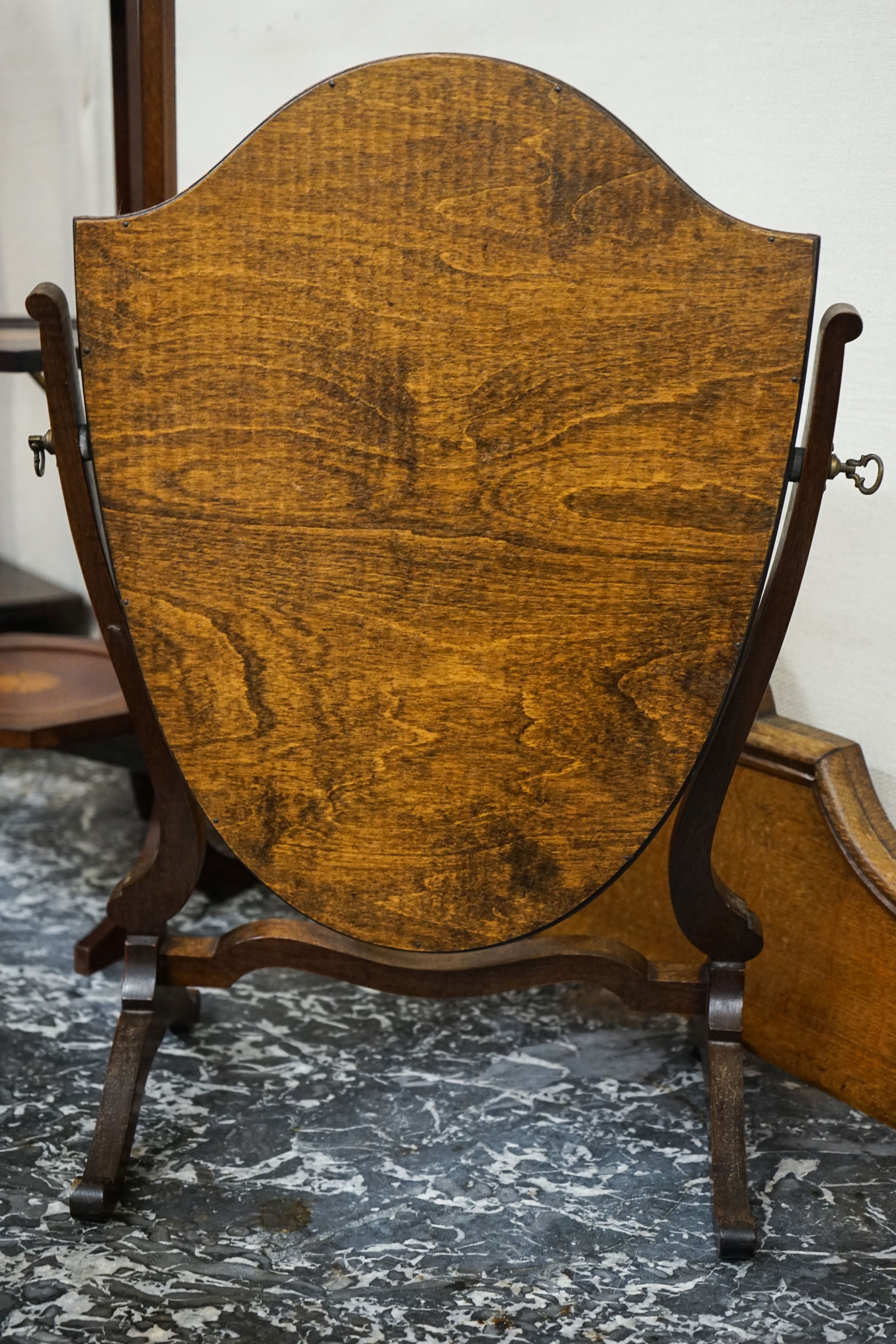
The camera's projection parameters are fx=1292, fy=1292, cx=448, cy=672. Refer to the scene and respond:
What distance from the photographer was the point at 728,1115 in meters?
1.16

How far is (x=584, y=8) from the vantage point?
1.54m

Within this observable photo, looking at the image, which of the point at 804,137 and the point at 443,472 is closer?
the point at 443,472

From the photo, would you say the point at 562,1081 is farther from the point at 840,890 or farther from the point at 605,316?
the point at 605,316

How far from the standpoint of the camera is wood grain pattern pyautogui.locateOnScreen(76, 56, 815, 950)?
960 millimetres

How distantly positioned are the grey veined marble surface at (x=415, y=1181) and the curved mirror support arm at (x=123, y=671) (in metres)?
0.24

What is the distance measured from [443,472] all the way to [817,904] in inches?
26.4

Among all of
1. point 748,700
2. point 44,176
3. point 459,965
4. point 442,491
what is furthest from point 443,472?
point 44,176

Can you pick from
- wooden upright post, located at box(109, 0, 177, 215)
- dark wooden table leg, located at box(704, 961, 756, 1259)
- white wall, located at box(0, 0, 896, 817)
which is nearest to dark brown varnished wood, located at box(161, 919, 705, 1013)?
dark wooden table leg, located at box(704, 961, 756, 1259)

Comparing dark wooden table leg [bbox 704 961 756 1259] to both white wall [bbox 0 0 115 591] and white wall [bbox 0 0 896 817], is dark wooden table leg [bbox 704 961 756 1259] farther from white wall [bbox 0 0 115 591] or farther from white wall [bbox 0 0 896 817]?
white wall [bbox 0 0 115 591]

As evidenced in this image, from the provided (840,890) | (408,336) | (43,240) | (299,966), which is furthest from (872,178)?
(43,240)

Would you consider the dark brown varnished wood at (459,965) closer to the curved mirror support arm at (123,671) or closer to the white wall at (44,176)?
the curved mirror support arm at (123,671)

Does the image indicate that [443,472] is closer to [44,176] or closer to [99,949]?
[99,949]

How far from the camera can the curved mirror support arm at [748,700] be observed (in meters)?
0.98

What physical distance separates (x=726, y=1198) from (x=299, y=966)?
430 millimetres
